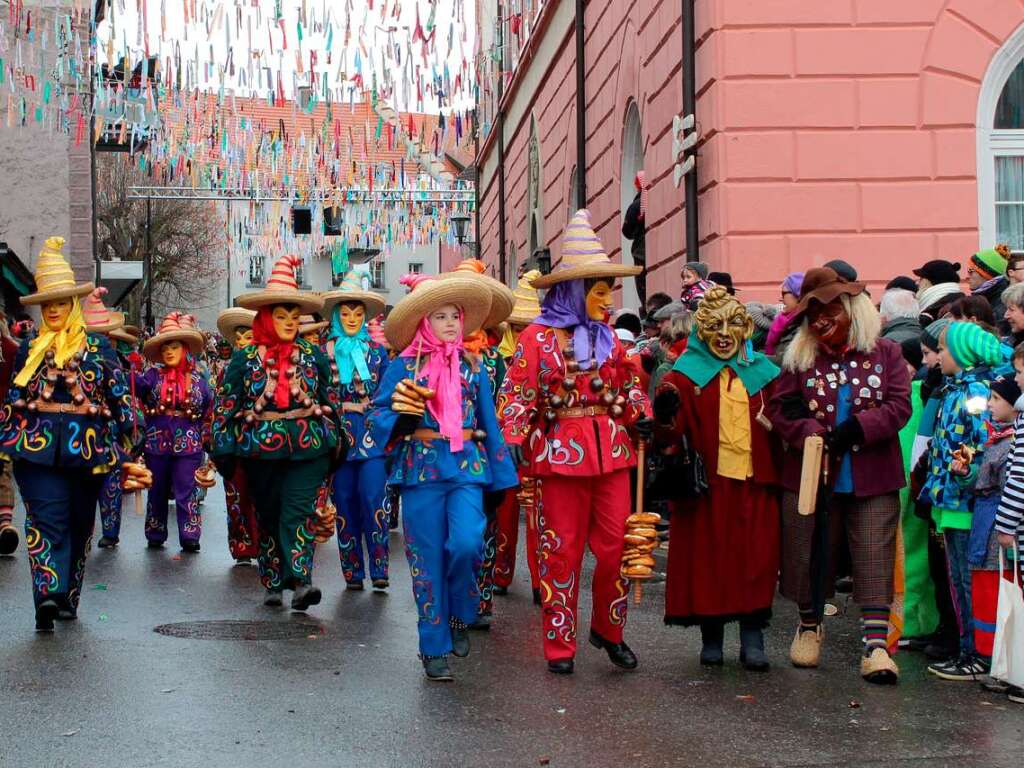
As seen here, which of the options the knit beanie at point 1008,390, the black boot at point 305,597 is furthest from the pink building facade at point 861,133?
the knit beanie at point 1008,390

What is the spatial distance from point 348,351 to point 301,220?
28111mm

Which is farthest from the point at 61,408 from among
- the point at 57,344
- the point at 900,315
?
the point at 900,315

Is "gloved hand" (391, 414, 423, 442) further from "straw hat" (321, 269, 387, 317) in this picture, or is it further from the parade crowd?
"straw hat" (321, 269, 387, 317)

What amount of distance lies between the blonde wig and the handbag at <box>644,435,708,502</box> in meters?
0.62

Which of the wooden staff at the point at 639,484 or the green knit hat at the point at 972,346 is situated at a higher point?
the green knit hat at the point at 972,346

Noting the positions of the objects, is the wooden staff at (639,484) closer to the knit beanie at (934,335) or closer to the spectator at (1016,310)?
the knit beanie at (934,335)

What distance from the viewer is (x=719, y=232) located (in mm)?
13258

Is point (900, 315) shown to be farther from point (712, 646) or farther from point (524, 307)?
point (712, 646)

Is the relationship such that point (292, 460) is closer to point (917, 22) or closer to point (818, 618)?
point (818, 618)

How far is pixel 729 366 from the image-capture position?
304 inches

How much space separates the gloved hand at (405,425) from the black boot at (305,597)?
217 centimetres

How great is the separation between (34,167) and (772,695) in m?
30.2

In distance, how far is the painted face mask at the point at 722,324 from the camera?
761 centimetres

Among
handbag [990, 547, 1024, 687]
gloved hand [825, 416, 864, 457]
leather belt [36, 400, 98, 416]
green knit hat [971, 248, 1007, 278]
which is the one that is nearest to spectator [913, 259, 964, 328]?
green knit hat [971, 248, 1007, 278]
